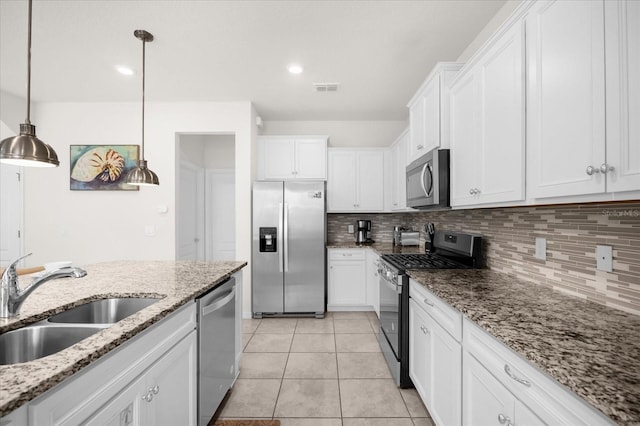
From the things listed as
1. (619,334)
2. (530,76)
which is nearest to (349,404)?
(619,334)

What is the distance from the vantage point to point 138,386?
3.34ft

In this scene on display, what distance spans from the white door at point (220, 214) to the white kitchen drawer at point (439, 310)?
12.8 ft

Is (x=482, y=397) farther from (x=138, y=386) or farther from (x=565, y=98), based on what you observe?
(x=138, y=386)

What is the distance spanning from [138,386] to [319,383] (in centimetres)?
156

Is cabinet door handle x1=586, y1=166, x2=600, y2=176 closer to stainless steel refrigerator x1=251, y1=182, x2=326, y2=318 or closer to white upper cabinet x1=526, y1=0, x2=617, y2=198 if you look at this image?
white upper cabinet x1=526, y1=0, x2=617, y2=198

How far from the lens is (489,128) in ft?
5.13

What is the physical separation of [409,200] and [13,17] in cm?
352

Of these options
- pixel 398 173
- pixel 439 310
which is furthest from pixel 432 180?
pixel 398 173

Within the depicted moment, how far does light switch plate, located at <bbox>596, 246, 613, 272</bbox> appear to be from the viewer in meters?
1.22

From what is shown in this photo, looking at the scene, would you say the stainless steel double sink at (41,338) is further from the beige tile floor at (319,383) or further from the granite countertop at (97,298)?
the beige tile floor at (319,383)

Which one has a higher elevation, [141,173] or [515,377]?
[141,173]

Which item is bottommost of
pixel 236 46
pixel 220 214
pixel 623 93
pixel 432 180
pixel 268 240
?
pixel 268 240

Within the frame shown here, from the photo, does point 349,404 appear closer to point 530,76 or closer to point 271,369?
point 271,369

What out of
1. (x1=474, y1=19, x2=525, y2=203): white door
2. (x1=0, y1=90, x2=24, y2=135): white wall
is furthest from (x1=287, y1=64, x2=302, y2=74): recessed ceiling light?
(x1=0, y1=90, x2=24, y2=135): white wall
